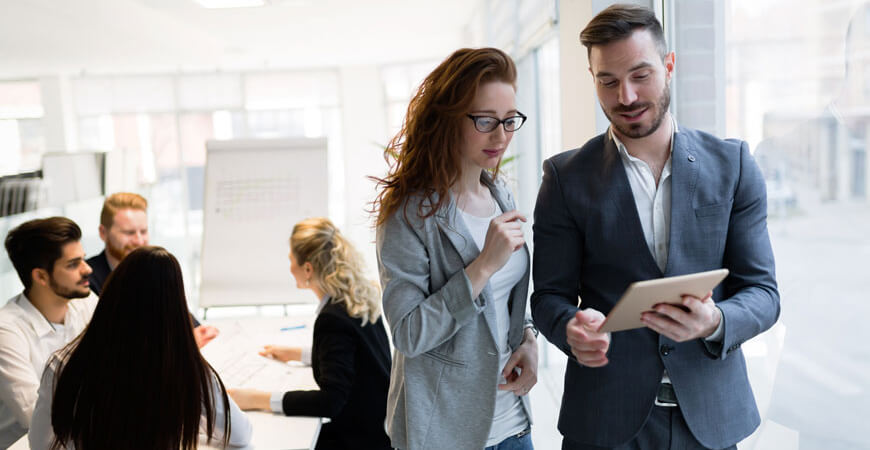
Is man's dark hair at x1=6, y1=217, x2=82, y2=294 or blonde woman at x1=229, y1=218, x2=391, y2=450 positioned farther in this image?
man's dark hair at x1=6, y1=217, x2=82, y2=294

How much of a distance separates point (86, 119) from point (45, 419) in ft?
37.3

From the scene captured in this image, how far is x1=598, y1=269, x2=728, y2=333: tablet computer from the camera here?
1085 mm

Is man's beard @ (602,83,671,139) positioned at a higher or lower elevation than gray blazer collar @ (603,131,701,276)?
higher

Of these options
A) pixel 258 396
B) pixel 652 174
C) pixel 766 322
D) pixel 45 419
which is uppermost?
pixel 652 174

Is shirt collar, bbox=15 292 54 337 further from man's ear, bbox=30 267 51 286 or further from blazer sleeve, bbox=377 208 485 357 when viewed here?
blazer sleeve, bbox=377 208 485 357

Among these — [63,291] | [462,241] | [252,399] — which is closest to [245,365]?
[252,399]

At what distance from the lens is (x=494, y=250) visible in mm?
1364

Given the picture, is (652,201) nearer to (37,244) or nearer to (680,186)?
(680,186)

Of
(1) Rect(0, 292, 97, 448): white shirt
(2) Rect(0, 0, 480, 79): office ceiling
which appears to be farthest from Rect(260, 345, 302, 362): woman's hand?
(2) Rect(0, 0, 480, 79): office ceiling

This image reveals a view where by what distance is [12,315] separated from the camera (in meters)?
2.62

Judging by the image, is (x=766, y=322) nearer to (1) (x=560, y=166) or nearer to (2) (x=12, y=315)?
(1) (x=560, y=166)

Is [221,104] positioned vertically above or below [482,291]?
above

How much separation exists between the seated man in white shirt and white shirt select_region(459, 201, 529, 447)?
A: 6.16 feet

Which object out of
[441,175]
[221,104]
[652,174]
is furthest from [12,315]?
[221,104]
